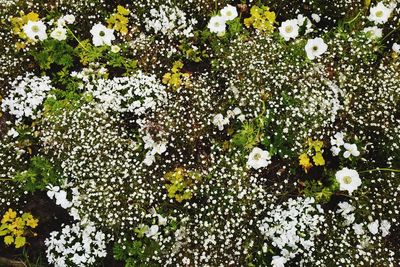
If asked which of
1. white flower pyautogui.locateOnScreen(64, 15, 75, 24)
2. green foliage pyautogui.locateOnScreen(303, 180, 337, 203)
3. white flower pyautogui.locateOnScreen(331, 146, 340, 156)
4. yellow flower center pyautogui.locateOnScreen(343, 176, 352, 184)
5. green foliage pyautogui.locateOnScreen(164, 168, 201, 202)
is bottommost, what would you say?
green foliage pyautogui.locateOnScreen(164, 168, 201, 202)

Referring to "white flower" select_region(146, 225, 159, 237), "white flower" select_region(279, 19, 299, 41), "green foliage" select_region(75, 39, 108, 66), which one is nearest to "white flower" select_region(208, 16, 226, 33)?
"white flower" select_region(279, 19, 299, 41)

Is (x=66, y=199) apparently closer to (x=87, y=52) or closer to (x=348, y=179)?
(x=87, y=52)

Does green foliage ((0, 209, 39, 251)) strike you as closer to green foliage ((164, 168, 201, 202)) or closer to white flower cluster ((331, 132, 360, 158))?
green foliage ((164, 168, 201, 202))

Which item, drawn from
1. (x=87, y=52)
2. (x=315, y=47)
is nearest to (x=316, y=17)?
(x=315, y=47)

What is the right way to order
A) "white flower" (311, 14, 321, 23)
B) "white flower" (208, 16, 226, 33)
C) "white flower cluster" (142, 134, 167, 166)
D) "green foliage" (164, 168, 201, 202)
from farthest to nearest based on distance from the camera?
1. "white flower" (311, 14, 321, 23)
2. "white flower" (208, 16, 226, 33)
3. "white flower cluster" (142, 134, 167, 166)
4. "green foliage" (164, 168, 201, 202)

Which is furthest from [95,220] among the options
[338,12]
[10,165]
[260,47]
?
[338,12]

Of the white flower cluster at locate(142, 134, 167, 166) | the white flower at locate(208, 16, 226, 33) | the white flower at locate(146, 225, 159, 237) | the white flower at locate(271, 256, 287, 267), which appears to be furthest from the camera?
the white flower at locate(208, 16, 226, 33)
